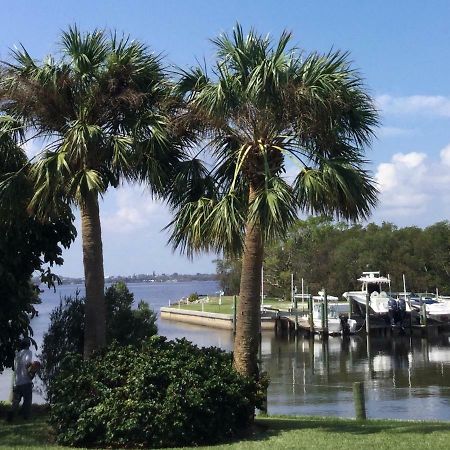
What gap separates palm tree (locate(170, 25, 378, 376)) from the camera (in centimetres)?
1069

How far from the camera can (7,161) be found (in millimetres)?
12516

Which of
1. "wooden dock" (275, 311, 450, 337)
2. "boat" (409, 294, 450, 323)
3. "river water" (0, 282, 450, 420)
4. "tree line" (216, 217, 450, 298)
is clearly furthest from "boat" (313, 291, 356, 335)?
A: "tree line" (216, 217, 450, 298)

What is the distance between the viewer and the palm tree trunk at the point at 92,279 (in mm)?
11656

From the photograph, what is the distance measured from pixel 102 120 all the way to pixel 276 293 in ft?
242

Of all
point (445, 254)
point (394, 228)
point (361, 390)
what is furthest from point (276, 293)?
point (361, 390)

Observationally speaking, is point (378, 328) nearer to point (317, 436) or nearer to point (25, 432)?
point (317, 436)

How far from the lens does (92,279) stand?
38.3 ft

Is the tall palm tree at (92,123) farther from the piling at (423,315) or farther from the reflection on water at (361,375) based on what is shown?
the piling at (423,315)

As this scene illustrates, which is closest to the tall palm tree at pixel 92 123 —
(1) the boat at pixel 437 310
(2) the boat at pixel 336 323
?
(2) the boat at pixel 336 323

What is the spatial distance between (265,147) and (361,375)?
20.5 metres

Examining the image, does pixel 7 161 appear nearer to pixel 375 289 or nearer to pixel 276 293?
pixel 375 289

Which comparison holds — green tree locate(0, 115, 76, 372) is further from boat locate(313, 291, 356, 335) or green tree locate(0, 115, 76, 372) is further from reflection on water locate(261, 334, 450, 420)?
boat locate(313, 291, 356, 335)

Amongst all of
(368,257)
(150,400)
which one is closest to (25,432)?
(150,400)

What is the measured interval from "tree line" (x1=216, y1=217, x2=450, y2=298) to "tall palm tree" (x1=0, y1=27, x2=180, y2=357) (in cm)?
5278
